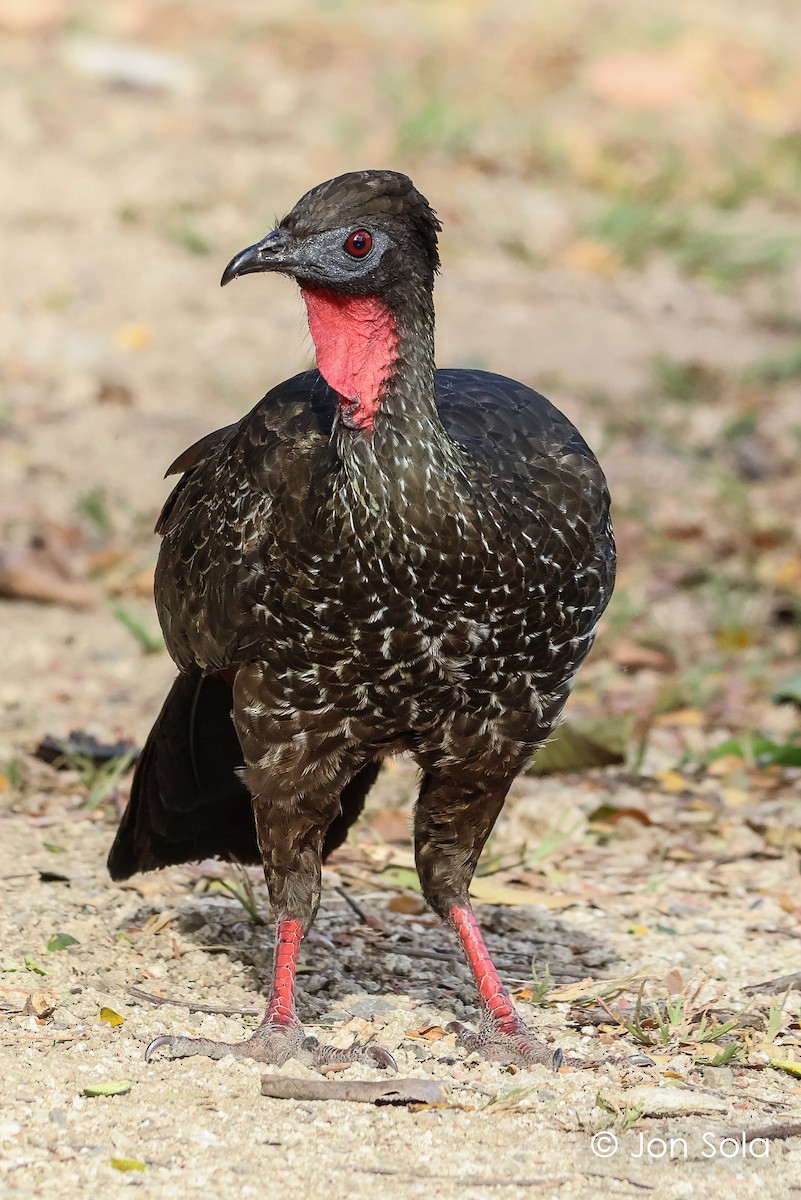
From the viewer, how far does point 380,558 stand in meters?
3.64

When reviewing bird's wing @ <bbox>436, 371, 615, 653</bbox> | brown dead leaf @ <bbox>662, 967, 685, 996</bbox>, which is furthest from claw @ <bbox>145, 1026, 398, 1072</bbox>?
bird's wing @ <bbox>436, 371, 615, 653</bbox>

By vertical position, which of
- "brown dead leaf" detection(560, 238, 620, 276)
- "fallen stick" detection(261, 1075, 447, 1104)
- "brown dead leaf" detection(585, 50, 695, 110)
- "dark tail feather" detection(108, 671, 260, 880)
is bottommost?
"fallen stick" detection(261, 1075, 447, 1104)

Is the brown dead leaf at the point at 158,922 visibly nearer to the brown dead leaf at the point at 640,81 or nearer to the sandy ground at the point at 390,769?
the sandy ground at the point at 390,769

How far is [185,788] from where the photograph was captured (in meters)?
4.57

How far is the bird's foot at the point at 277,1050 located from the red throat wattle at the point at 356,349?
133cm

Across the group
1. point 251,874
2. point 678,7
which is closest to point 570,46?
point 678,7

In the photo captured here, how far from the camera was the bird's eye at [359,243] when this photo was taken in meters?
3.66

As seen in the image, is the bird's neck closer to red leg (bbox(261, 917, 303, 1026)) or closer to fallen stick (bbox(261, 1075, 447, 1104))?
red leg (bbox(261, 917, 303, 1026))

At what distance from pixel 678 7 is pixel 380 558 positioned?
13.7 m

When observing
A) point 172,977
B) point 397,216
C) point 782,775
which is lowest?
point 172,977

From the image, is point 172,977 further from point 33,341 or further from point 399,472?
point 33,341

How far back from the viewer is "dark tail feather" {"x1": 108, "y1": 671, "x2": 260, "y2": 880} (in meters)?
4.55

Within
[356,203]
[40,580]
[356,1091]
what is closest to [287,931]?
[356,1091]

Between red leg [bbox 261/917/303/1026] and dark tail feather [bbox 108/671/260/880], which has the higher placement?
dark tail feather [bbox 108/671/260/880]
